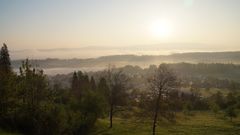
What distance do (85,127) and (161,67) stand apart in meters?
21.1

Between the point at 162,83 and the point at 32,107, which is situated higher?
the point at 162,83

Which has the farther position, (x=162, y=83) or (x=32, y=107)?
(x=162, y=83)

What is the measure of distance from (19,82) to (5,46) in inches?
1851

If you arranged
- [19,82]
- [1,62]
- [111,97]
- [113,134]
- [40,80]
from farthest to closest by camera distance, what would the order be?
[1,62], [111,97], [113,134], [19,82], [40,80]

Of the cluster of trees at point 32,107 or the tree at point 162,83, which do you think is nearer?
the cluster of trees at point 32,107

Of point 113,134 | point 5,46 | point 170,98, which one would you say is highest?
point 5,46

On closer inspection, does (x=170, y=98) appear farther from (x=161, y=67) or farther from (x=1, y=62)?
(x=1, y=62)

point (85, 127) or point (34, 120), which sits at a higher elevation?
point (34, 120)

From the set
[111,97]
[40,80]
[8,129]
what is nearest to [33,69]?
[40,80]

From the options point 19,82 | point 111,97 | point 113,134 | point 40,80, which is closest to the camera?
point 40,80

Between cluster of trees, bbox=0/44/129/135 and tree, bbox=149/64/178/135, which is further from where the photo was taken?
tree, bbox=149/64/178/135

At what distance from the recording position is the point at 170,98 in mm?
41906

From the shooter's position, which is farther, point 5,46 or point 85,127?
point 5,46

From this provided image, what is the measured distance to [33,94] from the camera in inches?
1558
